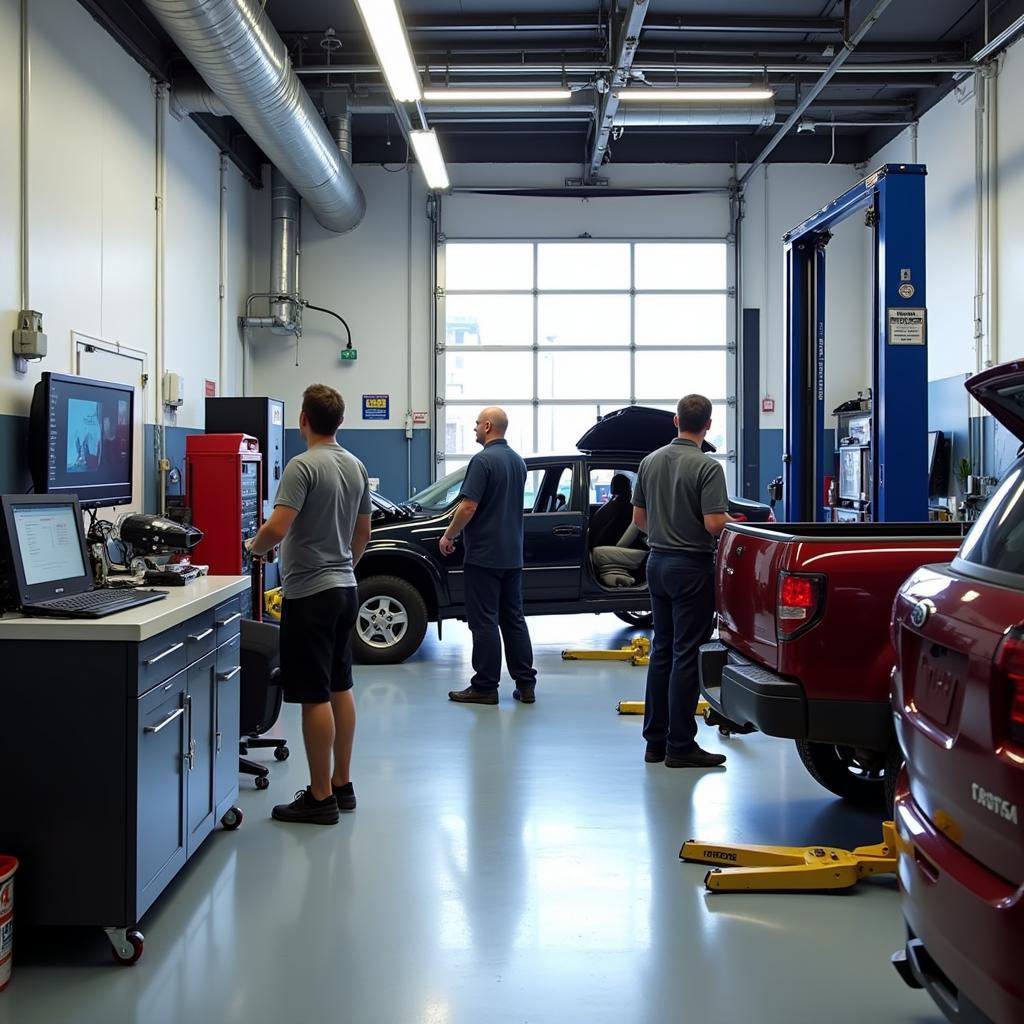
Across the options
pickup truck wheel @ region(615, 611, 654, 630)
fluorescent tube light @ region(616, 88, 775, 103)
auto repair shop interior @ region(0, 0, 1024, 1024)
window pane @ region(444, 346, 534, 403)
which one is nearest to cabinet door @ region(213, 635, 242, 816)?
auto repair shop interior @ region(0, 0, 1024, 1024)

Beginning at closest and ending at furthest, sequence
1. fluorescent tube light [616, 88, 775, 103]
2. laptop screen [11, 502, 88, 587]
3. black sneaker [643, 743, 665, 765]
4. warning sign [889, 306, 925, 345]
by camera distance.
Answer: laptop screen [11, 502, 88, 587]
black sneaker [643, 743, 665, 765]
warning sign [889, 306, 925, 345]
fluorescent tube light [616, 88, 775, 103]

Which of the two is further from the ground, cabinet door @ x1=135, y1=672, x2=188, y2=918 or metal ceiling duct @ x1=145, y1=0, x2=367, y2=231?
metal ceiling duct @ x1=145, y1=0, x2=367, y2=231

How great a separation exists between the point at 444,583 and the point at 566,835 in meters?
3.39

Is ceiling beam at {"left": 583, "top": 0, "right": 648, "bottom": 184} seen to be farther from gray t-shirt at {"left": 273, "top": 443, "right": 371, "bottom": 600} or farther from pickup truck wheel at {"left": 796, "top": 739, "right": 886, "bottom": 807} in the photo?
pickup truck wheel at {"left": 796, "top": 739, "right": 886, "bottom": 807}

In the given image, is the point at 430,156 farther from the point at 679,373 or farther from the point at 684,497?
the point at 684,497

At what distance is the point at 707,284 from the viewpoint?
12188mm

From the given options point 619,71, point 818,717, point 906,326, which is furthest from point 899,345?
point 619,71

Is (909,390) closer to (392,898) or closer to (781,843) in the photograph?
(781,843)

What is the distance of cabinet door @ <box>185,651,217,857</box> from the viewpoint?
10.7ft

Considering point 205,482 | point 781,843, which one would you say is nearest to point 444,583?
point 205,482

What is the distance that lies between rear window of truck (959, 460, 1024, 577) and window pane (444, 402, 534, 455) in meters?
10.1

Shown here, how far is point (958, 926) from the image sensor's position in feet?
5.49

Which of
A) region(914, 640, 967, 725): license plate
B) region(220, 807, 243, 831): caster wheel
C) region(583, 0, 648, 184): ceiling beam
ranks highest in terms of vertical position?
region(583, 0, 648, 184): ceiling beam

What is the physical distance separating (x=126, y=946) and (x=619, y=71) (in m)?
7.89
